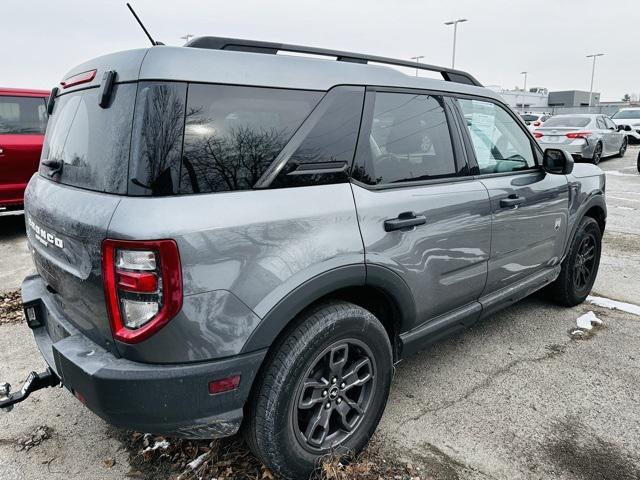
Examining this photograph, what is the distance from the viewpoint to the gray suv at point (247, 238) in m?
1.71

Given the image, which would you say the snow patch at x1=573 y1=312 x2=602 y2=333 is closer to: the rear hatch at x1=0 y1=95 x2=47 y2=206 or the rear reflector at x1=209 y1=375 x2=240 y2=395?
the rear reflector at x1=209 y1=375 x2=240 y2=395

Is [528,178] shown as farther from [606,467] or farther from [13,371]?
[13,371]

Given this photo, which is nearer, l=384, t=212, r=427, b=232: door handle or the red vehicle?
l=384, t=212, r=427, b=232: door handle

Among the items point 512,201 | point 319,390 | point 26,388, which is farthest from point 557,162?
point 26,388

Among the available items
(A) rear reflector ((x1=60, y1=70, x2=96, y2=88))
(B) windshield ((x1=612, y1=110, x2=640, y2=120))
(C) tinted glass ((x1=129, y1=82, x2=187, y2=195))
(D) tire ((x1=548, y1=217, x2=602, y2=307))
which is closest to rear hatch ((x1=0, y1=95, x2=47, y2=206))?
(A) rear reflector ((x1=60, y1=70, x2=96, y2=88))

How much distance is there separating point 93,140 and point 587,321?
3927 millimetres

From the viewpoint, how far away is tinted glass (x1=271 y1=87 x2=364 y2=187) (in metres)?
2.02

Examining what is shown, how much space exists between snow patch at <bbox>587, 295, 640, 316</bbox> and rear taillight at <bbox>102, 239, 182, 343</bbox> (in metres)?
4.11

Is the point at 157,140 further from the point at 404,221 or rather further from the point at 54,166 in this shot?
the point at 404,221

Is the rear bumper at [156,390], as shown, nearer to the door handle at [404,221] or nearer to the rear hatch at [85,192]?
the rear hatch at [85,192]

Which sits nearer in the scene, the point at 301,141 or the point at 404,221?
the point at 301,141

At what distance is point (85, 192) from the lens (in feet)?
6.28

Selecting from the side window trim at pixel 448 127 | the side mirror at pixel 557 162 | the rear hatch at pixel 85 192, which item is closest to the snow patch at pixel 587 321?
the side mirror at pixel 557 162

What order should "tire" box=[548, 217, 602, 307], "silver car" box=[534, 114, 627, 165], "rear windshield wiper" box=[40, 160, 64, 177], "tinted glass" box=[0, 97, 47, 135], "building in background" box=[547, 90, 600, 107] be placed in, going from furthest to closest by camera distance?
1. "building in background" box=[547, 90, 600, 107]
2. "silver car" box=[534, 114, 627, 165]
3. "tinted glass" box=[0, 97, 47, 135]
4. "tire" box=[548, 217, 602, 307]
5. "rear windshield wiper" box=[40, 160, 64, 177]
